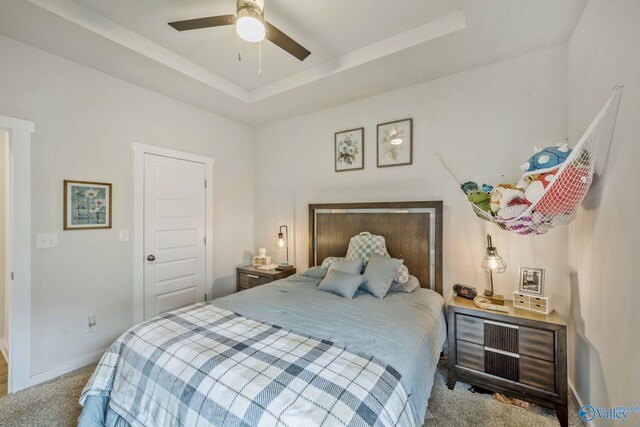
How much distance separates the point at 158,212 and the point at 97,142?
88 centimetres

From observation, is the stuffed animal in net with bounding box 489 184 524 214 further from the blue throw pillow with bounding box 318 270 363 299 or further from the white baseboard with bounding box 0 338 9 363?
the white baseboard with bounding box 0 338 9 363

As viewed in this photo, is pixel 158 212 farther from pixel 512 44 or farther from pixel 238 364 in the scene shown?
pixel 512 44

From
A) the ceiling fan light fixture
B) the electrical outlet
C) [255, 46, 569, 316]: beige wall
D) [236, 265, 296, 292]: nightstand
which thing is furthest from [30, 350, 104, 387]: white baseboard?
the ceiling fan light fixture

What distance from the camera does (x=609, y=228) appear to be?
1.48 metres

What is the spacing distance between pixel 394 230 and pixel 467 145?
108 cm

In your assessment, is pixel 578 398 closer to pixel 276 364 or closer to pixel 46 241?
pixel 276 364

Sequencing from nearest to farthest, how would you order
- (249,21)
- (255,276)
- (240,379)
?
(240,379), (249,21), (255,276)

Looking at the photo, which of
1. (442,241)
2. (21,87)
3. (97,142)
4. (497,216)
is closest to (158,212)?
(97,142)

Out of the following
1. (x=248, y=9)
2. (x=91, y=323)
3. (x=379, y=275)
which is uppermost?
(x=248, y=9)

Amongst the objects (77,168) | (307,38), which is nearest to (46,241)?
(77,168)

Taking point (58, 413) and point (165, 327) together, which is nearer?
point (165, 327)

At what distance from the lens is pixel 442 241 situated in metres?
2.70

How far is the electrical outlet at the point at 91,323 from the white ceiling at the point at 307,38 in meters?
2.35

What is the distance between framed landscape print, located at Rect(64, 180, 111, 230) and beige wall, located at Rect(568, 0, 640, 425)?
12.4 ft
